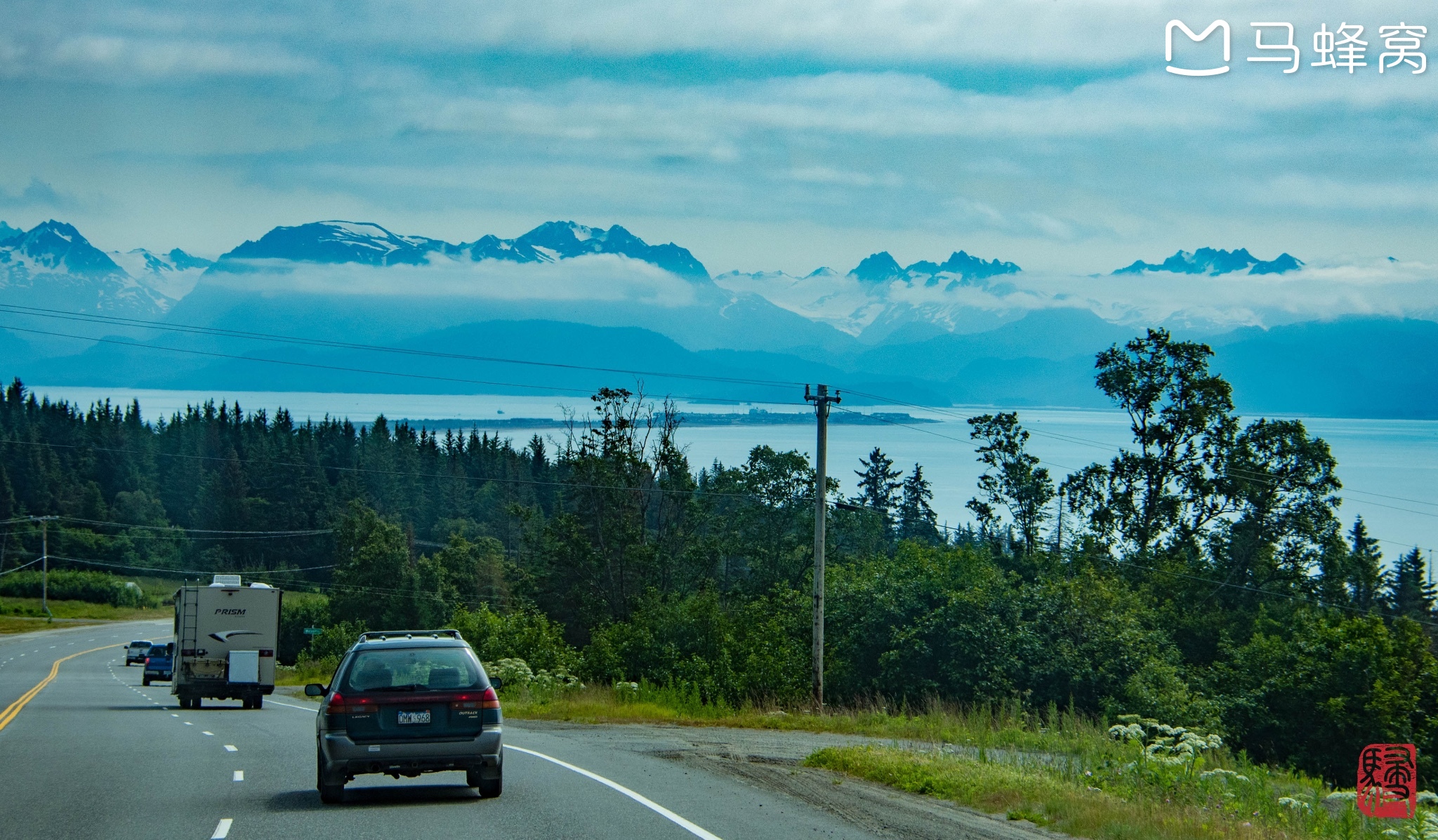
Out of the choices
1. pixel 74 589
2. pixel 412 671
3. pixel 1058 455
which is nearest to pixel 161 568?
pixel 74 589

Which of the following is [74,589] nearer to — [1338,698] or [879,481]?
[879,481]

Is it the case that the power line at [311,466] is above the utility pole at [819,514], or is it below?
above

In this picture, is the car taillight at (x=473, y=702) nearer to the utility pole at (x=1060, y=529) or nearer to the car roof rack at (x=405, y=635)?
the car roof rack at (x=405, y=635)

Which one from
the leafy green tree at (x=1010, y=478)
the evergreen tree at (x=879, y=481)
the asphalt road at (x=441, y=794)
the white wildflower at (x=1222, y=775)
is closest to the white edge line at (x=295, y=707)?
the asphalt road at (x=441, y=794)

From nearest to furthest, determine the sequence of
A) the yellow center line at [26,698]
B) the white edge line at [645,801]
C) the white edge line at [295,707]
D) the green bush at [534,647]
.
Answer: the white edge line at [645,801] < the yellow center line at [26,698] < the white edge line at [295,707] < the green bush at [534,647]

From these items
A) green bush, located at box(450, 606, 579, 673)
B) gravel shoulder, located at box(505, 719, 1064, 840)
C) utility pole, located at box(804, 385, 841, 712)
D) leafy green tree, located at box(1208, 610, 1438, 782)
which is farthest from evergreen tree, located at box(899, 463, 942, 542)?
gravel shoulder, located at box(505, 719, 1064, 840)

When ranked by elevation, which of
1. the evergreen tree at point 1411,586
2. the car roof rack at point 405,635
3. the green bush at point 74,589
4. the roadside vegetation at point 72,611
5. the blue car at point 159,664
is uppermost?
the car roof rack at point 405,635

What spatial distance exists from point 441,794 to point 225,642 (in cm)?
2566

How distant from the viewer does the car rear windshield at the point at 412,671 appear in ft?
45.1

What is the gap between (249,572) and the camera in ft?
517

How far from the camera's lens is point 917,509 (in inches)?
5059

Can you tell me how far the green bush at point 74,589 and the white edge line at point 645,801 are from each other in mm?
149652

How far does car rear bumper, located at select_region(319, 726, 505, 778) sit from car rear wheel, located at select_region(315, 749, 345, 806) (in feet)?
0.45

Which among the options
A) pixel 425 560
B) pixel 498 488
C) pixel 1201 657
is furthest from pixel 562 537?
pixel 498 488
